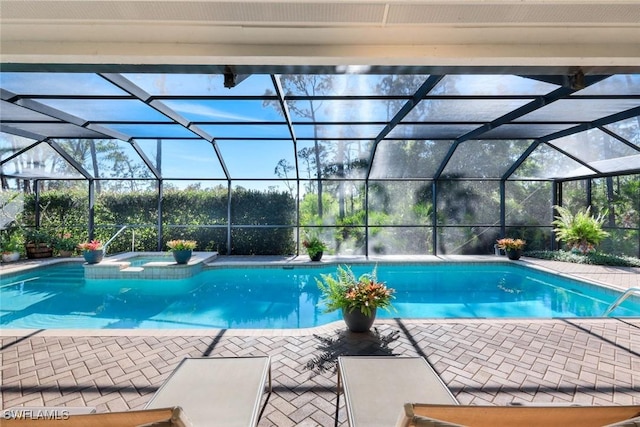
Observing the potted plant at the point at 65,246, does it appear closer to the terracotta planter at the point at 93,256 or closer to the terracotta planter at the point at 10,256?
the terracotta planter at the point at 10,256

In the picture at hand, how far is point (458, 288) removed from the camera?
7.13 m

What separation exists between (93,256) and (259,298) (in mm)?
4698

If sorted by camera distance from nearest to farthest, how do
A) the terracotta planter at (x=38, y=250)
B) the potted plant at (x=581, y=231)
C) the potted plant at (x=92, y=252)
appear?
the potted plant at (x=92, y=252)
the potted plant at (x=581, y=231)
the terracotta planter at (x=38, y=250)

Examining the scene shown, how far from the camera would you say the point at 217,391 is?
5.74ft

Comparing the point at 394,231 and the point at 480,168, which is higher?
the point at 480,168

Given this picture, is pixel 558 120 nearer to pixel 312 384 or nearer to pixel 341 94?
pixel 341 94

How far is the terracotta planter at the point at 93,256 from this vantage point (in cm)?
745

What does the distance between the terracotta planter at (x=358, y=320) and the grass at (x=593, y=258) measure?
819 centimetres

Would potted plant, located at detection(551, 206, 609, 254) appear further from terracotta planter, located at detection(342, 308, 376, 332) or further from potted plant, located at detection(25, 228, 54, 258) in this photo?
potted plant, located at detection(25, 228, 54, 258)

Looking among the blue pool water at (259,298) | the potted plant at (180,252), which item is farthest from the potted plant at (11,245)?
the potted plant at (180,252)

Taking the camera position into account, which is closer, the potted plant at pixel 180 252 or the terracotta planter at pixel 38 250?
the potted plant at pixel 180 252

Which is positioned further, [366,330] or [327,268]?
[327,268]

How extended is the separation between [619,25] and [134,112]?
6983mm

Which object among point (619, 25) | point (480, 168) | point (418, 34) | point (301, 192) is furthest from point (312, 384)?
point (480, 168)
